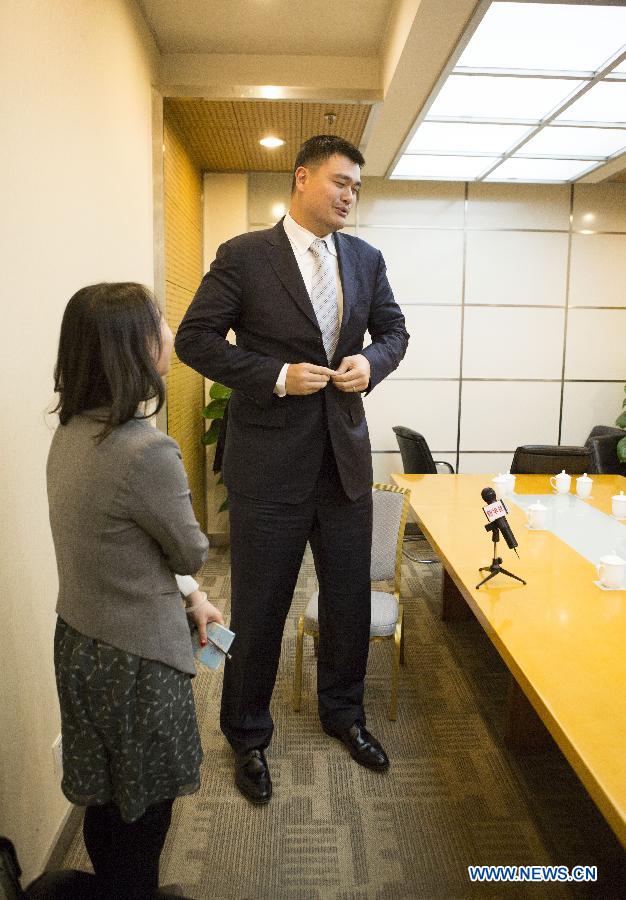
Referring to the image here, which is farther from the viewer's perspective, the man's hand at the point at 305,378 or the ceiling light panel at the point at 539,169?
the ceiling light panel at the point at 539,169

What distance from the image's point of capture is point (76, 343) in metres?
1.11

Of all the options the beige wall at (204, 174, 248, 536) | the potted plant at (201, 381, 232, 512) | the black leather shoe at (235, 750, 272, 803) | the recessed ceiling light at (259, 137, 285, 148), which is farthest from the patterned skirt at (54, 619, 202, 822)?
the beige wall at (204, 174, 248, 536)

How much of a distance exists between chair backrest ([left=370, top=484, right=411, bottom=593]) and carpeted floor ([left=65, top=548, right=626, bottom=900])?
55 centimetres

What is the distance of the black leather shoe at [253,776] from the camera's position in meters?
2.07

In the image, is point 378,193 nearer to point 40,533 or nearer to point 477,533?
point 477,533

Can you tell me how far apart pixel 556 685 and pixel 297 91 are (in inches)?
126

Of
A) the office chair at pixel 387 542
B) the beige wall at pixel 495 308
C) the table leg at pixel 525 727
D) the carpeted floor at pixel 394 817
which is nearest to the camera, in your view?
the carpeted floor at pixel 394 817

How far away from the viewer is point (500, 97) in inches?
126

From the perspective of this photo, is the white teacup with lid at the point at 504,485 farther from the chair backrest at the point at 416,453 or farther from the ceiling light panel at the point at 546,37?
the ceiling light panel at the point at 546,37

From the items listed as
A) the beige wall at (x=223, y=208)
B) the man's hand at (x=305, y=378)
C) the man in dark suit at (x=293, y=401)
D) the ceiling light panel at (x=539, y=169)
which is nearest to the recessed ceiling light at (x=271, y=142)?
the beige wall at (x=223, y=208)

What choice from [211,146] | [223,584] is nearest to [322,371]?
[223,584]

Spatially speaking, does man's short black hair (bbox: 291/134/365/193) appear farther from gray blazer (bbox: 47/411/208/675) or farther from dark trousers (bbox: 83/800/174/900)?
dark trousers (bbox: 83/800/174/900)

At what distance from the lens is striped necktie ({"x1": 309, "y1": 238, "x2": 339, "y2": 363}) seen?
1.97 meters

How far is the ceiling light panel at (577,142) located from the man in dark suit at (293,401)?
231cm
